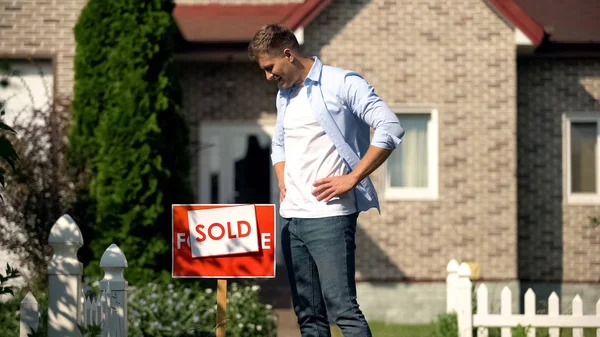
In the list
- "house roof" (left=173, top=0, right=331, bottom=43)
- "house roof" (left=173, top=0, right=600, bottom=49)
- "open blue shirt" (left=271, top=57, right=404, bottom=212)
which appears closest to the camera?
"open blue shirt" (left=271, top=57, right=404, bottom=212)

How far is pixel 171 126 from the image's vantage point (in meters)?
12.3

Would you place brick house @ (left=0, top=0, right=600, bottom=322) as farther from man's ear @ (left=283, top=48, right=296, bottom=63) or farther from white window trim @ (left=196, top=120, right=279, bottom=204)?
man's ear @ (left=283, top=48, right=296, bottom=63)

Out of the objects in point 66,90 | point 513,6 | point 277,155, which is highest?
point 513,6

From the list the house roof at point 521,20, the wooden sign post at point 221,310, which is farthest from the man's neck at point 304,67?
the house roof at point 521,20

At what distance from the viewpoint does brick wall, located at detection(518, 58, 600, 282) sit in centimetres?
1493

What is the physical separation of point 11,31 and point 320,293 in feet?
32.9

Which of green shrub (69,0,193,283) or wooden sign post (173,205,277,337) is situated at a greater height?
green shrub (69,0,193,283)

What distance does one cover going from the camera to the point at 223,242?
6.31 meters

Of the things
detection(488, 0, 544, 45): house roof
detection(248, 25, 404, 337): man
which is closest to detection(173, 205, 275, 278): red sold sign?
detection(248, 25, 404, 337): man

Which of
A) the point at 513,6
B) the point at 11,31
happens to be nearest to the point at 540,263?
the point at 513,6

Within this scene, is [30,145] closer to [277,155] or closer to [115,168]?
[115,168]

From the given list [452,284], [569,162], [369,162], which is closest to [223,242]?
[369,162]

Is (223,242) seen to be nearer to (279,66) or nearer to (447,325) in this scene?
(279,66)

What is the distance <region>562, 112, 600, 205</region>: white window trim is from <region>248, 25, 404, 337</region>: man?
32.5 ft
